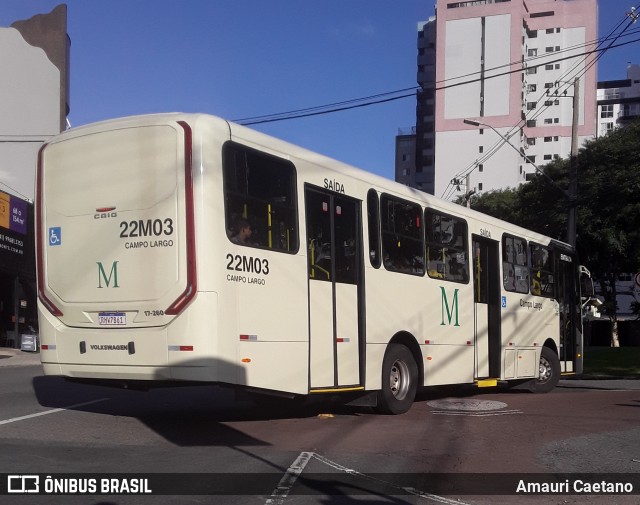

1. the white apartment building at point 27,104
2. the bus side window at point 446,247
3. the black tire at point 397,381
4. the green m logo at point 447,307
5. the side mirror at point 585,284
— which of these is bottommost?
the black tire at point 397,381

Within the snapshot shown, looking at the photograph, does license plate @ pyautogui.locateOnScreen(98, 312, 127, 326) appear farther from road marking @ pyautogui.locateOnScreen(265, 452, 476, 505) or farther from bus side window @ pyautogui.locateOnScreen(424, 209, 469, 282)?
bus side window @ pyautogui.locateOnScreen(424, 209, 469, 282)

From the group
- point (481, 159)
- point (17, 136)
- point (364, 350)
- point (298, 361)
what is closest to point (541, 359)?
point (364, 350)

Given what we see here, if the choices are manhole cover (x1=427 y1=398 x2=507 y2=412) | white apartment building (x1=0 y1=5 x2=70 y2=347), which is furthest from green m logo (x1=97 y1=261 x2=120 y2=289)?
white apartment building (x1=0 y1=5 x2=70 y2=347)

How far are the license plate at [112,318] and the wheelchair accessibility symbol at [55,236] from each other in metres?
1.13

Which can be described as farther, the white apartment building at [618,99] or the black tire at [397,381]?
the white apartment building at [618,99]

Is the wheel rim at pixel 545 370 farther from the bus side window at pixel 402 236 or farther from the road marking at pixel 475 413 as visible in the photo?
the bus side window at pixel 402 236

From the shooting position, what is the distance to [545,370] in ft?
54.0

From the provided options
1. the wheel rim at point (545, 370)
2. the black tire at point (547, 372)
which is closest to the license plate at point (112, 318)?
the black tire at point (547, 372)

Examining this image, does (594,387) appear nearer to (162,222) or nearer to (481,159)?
(162,222)

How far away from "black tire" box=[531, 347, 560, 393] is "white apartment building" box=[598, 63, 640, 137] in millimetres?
107504

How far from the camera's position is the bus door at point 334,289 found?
9445 mm

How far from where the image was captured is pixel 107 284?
27.6ft

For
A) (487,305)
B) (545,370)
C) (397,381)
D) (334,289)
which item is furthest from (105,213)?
(545,370)

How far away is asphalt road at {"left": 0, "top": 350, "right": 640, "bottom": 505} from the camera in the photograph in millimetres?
6465
